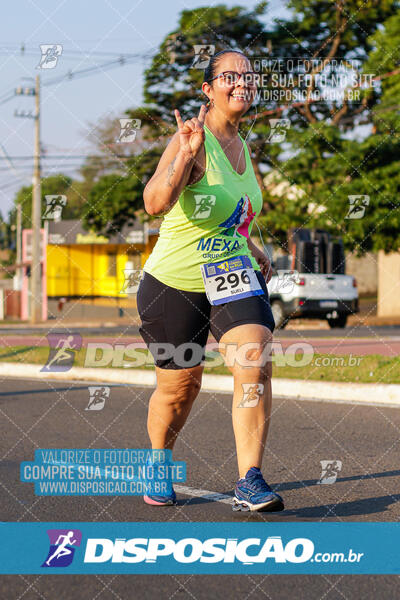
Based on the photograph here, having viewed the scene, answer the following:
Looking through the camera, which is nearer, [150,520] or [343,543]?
[343,543]

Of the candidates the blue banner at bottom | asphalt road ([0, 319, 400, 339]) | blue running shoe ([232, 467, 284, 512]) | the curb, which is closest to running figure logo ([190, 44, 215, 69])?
the curb

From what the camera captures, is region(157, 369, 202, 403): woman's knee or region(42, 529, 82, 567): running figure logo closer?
region(42, 529, 82, 567): running figure logo

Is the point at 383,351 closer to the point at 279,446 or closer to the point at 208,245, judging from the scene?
the point at 279,446

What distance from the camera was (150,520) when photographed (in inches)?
162

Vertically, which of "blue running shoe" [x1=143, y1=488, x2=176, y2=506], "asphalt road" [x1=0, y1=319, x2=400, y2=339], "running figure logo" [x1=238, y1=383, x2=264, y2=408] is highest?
"running figure logo" [x1=238, y1=383, x2=264, y2=408]

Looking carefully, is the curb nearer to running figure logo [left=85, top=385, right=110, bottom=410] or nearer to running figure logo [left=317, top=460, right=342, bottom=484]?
running figure logo [left=85, top=385, right=110, bottom=410]

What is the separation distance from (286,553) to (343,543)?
282mm

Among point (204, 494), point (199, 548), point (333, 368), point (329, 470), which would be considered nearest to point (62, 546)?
point (199, 548)

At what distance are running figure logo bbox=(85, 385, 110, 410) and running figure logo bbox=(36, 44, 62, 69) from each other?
3.15 meters

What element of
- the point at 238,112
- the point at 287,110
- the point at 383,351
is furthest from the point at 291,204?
the point at 238,112

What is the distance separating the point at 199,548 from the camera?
145 inches

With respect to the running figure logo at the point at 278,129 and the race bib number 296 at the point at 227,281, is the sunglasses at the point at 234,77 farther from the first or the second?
the running figure logo at the point at 278,129

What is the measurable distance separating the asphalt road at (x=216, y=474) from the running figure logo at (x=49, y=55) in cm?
321

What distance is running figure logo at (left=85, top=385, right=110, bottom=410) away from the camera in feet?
27.6
